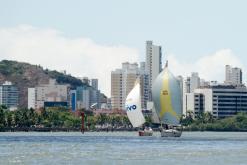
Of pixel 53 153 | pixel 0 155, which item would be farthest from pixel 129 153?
pixel 0 155

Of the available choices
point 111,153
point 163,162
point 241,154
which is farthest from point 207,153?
point 163,162

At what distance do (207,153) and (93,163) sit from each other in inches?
1302

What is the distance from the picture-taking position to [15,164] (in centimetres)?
11425

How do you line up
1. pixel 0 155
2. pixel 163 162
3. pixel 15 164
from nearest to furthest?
pixel 15 164, pixel 163 162, pixel 0 155

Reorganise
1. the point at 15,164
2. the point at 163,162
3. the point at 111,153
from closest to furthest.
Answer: the point at 15,164 → the point at 163,162 → the point at 111,153

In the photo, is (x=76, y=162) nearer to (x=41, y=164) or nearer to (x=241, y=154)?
(x=41, y=164)

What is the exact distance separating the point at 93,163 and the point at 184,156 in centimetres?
2218

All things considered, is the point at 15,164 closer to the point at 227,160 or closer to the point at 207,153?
the point at 227,160

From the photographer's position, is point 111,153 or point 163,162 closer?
point 163,162

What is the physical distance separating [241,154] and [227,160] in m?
16.8

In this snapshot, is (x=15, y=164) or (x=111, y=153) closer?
(x=15, y=164)

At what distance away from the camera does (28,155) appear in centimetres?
13438

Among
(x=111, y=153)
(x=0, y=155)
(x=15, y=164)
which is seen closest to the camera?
(x=15, y=164)

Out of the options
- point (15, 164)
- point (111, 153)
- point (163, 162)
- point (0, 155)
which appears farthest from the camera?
point (111, 153)
